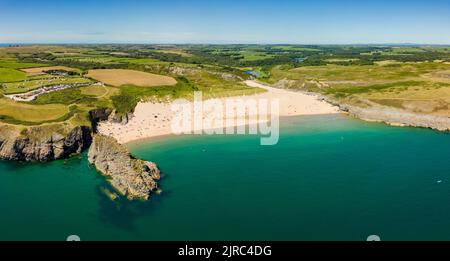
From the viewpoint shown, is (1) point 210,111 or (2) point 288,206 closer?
(2) point 288,206

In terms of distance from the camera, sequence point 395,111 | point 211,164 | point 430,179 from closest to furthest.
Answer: point 430,179
point 211,164
point 395,111

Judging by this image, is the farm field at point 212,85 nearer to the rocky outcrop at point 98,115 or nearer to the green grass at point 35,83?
the green grass at point 35,83

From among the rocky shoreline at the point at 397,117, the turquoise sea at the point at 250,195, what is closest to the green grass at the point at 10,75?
the turquoise sea at the point at 250,195

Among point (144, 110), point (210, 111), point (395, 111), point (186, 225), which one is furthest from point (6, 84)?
point (395, 111)

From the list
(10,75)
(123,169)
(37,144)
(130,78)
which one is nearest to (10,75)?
(10,75)

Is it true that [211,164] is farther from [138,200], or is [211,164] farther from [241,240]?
[241,240]

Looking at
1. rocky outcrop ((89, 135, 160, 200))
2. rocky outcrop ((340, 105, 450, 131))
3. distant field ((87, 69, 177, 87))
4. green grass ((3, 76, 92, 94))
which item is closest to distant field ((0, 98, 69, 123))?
rocky outcrop ((89, 135, 160, 200))

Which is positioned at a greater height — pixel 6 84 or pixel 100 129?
pixel 6 84
